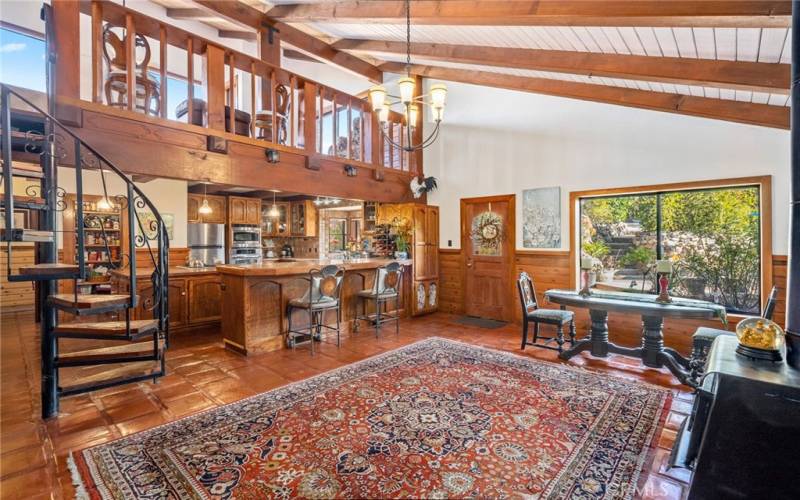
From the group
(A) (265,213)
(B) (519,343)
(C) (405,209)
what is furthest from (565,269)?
(A) (265,213)

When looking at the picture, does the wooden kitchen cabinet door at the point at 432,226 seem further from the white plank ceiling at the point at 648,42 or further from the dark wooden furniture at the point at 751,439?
the dark wooden furniture at the point at 751,439

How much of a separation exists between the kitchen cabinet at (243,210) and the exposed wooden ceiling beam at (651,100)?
5.37 meters

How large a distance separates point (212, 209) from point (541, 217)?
6430mm

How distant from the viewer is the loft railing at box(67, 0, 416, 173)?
3.37 meters

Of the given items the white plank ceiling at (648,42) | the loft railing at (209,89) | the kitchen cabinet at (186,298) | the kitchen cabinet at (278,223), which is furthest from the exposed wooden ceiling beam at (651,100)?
the kitchen cabinet at (278,223)

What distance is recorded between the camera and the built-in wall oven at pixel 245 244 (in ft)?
26.1

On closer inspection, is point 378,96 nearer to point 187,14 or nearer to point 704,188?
point 704,188

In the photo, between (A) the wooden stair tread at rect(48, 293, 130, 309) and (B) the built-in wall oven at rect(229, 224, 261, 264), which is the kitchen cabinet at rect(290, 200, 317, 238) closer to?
(B) the built-in wall oven at rect(229, 224, 261, 264)

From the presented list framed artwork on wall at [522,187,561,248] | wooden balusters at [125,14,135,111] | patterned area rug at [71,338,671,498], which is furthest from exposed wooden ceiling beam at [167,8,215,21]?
patterned area rug at [71,338,671,498]

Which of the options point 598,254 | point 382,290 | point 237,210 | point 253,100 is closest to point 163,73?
point 253,100

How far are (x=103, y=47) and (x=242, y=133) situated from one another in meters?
1.42

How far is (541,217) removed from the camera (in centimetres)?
560

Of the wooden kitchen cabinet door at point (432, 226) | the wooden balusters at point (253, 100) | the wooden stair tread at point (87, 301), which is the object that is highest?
the wooden balusters at point (253, 100)

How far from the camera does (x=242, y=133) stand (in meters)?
4.40
